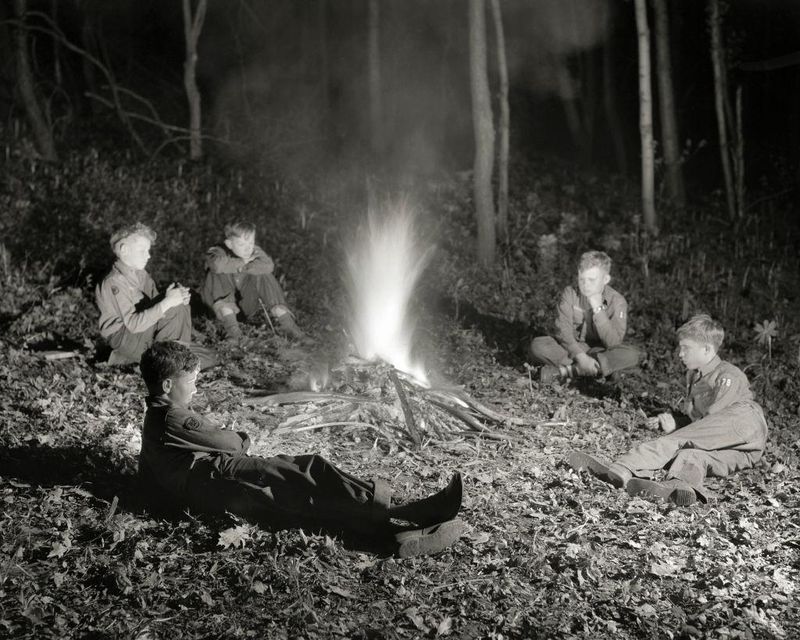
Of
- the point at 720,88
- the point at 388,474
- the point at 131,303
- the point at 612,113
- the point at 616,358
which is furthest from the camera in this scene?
the point at 612,113

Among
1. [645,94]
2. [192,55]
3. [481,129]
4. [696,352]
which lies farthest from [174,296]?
[645,94]

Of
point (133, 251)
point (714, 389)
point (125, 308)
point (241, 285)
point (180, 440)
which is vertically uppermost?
point (133, 251)

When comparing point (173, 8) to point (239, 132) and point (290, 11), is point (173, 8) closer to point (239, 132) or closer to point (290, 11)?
point (290, 11)

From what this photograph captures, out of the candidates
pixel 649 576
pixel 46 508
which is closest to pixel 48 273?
pixel 46 508

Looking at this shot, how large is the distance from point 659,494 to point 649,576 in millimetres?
1192

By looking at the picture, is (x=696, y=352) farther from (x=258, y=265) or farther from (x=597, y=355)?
(x=258, y=265)

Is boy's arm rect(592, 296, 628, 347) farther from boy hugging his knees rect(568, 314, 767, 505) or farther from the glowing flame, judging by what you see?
the glowing flame

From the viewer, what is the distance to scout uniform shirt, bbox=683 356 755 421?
256 inches

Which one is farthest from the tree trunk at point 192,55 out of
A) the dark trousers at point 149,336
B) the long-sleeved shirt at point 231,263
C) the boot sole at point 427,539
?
the boot sole at point 427,539

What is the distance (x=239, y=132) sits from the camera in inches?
792

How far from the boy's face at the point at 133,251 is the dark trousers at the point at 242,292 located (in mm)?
1485

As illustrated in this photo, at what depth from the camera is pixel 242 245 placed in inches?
350

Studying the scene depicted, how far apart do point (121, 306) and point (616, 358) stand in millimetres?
5318

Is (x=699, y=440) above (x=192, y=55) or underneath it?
underneath
